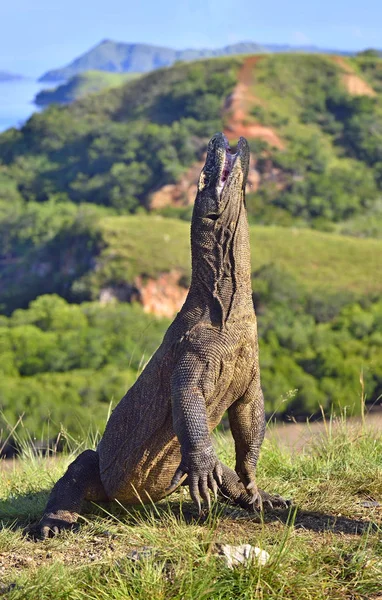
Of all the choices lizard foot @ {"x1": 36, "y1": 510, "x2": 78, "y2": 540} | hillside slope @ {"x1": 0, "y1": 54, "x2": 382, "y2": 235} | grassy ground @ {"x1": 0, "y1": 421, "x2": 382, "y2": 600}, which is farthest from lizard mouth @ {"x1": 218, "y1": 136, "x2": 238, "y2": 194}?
hillside slope @ {"x1": 0, "y1": 54, "x2": 382, "y2": 235}

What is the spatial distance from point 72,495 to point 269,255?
43119 millimetres

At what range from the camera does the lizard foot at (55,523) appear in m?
4.37

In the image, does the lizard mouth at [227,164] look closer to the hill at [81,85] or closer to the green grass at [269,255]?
the green grass at [269,255]

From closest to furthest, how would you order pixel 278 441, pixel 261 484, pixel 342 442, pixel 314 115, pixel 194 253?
pixel 194 253 → pixel 261 484 → pixel 342 442 → pixel 278 441 → pixel 314 115

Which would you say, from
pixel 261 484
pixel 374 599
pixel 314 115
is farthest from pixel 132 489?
pixel 314 115

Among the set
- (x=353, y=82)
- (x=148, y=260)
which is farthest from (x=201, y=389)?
(x=353, y=82)

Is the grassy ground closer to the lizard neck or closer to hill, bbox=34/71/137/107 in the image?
the lizard neck

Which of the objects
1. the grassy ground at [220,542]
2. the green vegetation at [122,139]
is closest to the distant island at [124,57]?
the green vegetation at [122,139]

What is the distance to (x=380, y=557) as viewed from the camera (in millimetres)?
3777

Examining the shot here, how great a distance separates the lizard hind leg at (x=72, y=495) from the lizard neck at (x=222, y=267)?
3.63ft

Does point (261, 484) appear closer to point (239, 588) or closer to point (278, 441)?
point (278, 441)

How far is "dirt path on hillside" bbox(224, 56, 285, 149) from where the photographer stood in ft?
226

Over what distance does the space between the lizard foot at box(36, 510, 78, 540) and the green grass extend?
37.4m

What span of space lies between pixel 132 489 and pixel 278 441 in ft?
6.49
